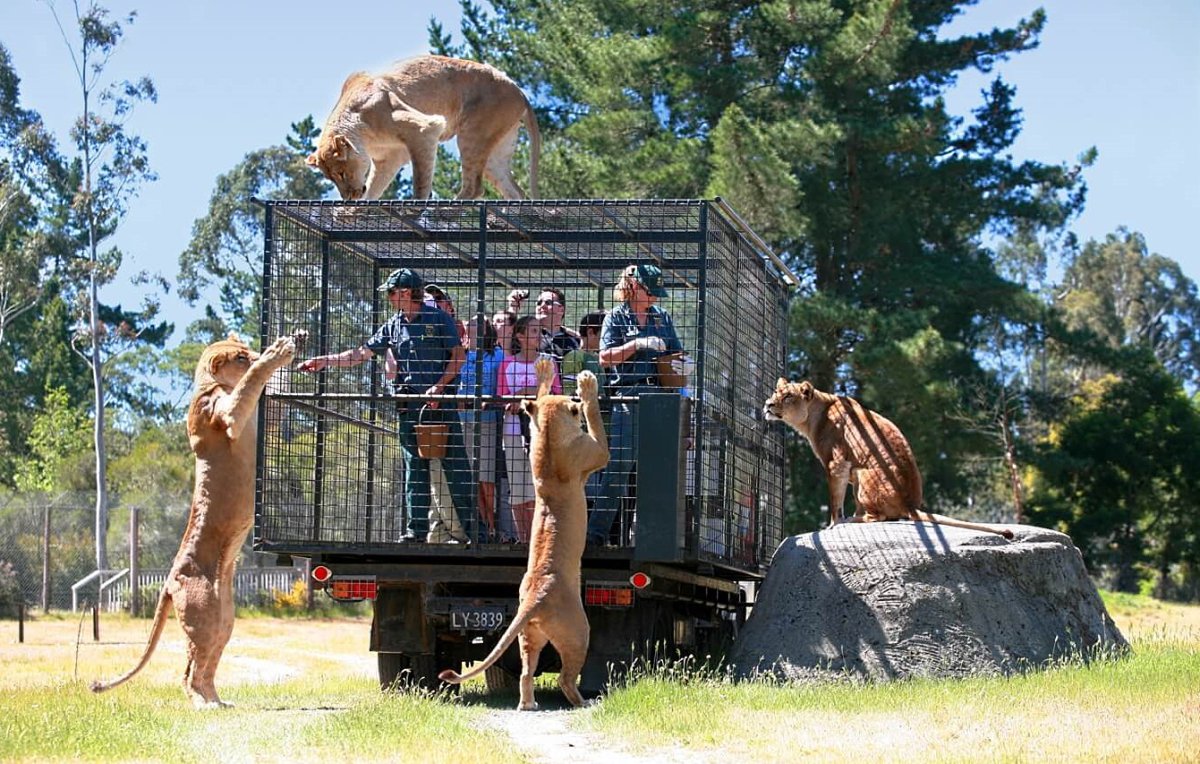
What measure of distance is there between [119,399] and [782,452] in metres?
47.0

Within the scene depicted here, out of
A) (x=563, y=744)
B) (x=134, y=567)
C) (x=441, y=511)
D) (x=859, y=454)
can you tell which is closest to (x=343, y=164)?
(x=441, y=511)

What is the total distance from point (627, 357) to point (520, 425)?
0.78m

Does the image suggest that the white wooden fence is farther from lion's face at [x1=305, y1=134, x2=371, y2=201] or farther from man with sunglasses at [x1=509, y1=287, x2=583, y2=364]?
man with sunglasses at [x1=509, y1=287, x2=583, y2=364]

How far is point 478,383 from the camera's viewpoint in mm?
9773

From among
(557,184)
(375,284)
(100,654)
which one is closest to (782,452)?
(375,284)

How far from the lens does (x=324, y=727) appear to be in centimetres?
784

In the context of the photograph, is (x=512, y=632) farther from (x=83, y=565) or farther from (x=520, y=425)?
(x=83, y=565)

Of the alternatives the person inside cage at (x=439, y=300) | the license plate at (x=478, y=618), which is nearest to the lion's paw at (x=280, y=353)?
the person inside cage at (x=439, y=300)

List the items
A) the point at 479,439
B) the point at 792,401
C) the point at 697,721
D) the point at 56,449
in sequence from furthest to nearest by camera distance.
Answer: the point at 56,449 < the point at 792,401 < the point at 479,439 < the point at 697,721

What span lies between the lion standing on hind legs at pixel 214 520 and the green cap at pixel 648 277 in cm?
234

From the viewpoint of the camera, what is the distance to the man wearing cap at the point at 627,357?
1004cm

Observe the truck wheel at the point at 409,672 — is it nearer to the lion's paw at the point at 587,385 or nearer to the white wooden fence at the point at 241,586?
the lion's paw at the point at 587,385

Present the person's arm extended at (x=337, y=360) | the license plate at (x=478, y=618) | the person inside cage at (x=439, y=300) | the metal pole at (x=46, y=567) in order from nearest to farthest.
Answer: the license plate at (x=478, y=618), the person's arm extended at (x=337, y=360), the person inside cage at (x=439, y=300), the metal pole at (x=46, y=567)

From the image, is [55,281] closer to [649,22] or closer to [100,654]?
[649,22]
